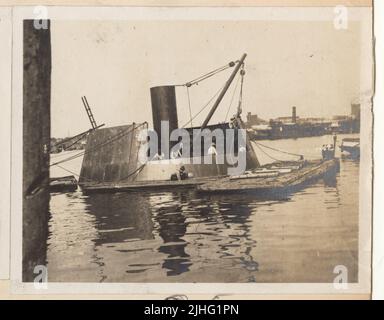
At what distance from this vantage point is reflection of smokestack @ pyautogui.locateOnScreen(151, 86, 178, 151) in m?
1.99

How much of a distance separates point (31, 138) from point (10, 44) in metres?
0.26

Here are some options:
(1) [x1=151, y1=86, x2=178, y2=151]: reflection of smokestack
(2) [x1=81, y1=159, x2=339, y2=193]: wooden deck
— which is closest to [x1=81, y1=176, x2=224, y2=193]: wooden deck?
(2) [x1=81, y1=159, x2=339, y2=193]: wooden deck

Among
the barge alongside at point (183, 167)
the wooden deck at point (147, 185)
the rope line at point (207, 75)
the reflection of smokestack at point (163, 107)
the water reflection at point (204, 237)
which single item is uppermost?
the rope line at point (207, 75)

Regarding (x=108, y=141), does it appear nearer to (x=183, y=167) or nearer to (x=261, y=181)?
(x=183, y=167)

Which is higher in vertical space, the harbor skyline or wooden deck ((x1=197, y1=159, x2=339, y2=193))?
the harbor skyline

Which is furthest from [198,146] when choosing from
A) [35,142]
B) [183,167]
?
[35,142]

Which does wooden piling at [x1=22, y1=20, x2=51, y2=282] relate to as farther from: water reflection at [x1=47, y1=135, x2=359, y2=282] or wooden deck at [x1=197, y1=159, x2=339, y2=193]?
wooden deck at [x1=197, y1=159, x2=339, y2=193]

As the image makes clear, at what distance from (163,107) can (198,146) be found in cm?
14

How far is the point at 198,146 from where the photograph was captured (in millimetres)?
2002

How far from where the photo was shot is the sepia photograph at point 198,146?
199cm

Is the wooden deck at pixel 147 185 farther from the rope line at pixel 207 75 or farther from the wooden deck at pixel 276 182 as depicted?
the rope line at pixel 207 75

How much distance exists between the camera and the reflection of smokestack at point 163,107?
1985mm

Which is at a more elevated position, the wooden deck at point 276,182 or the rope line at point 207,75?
the rope line at point 207,75

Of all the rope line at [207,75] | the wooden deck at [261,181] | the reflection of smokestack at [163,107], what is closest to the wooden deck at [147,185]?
the wooden deck at [261,181]
